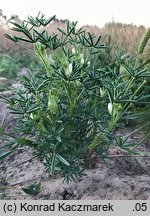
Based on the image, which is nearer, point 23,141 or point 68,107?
point 23,141

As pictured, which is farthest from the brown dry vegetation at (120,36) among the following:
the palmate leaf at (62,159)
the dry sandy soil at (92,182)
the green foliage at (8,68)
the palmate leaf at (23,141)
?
the palmate leaf at (62,159)

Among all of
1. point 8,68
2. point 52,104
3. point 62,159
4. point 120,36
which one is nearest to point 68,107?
point 52,104

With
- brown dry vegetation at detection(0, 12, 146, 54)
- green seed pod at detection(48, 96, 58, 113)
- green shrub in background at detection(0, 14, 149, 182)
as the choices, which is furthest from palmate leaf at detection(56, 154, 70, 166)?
brown dry vegetation at detection(0, 12, 146, 54)

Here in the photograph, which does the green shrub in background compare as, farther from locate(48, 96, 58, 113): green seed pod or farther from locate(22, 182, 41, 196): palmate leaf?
locate(22, 182, 41, 196): palmate leaf

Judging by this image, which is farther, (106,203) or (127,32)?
(127,32)

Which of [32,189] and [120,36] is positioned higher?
[120,36]

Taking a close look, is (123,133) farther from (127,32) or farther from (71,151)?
(127,32)

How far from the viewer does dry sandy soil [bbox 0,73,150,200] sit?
1.87 metres

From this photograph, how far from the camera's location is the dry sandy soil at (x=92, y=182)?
1.87m

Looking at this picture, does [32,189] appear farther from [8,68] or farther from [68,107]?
[8,68]

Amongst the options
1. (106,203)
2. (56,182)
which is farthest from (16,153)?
(106,203)

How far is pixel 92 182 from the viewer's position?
77.0 inches

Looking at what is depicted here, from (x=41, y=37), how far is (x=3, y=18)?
6.38 metres

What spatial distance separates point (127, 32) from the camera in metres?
5.55
